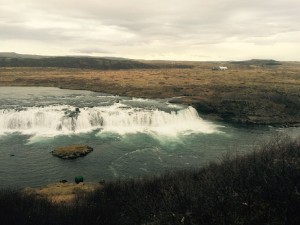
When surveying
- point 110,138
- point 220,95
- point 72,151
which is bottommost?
point 110,138

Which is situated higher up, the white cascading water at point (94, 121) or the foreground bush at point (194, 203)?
the foreground bush at point (194, 203)

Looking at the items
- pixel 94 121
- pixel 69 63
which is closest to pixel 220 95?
pixel 94 121

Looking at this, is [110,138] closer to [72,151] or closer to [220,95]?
[72,151]

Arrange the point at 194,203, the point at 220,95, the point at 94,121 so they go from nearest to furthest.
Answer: the point at 194,203 → the point at 94,121 → the point at 220,95

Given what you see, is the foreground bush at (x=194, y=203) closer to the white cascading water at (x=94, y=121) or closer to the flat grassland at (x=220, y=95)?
the white cascading water at (x=94, y=121)

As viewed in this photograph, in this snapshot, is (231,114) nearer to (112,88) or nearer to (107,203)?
(112,88)

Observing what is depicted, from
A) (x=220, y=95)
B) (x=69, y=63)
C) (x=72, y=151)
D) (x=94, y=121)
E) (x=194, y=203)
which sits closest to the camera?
(x=194, y=203)

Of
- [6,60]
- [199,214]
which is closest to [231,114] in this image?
[199,214]

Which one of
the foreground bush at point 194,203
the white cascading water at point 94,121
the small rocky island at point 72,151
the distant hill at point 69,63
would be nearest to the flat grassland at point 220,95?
the white cascading water at point 94,121

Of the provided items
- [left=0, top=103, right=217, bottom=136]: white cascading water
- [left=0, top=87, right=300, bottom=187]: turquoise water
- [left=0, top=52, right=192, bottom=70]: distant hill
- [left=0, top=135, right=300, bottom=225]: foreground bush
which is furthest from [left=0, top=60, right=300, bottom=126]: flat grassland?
[left=0, top=52, right=192, bottom=70]: distant hill
